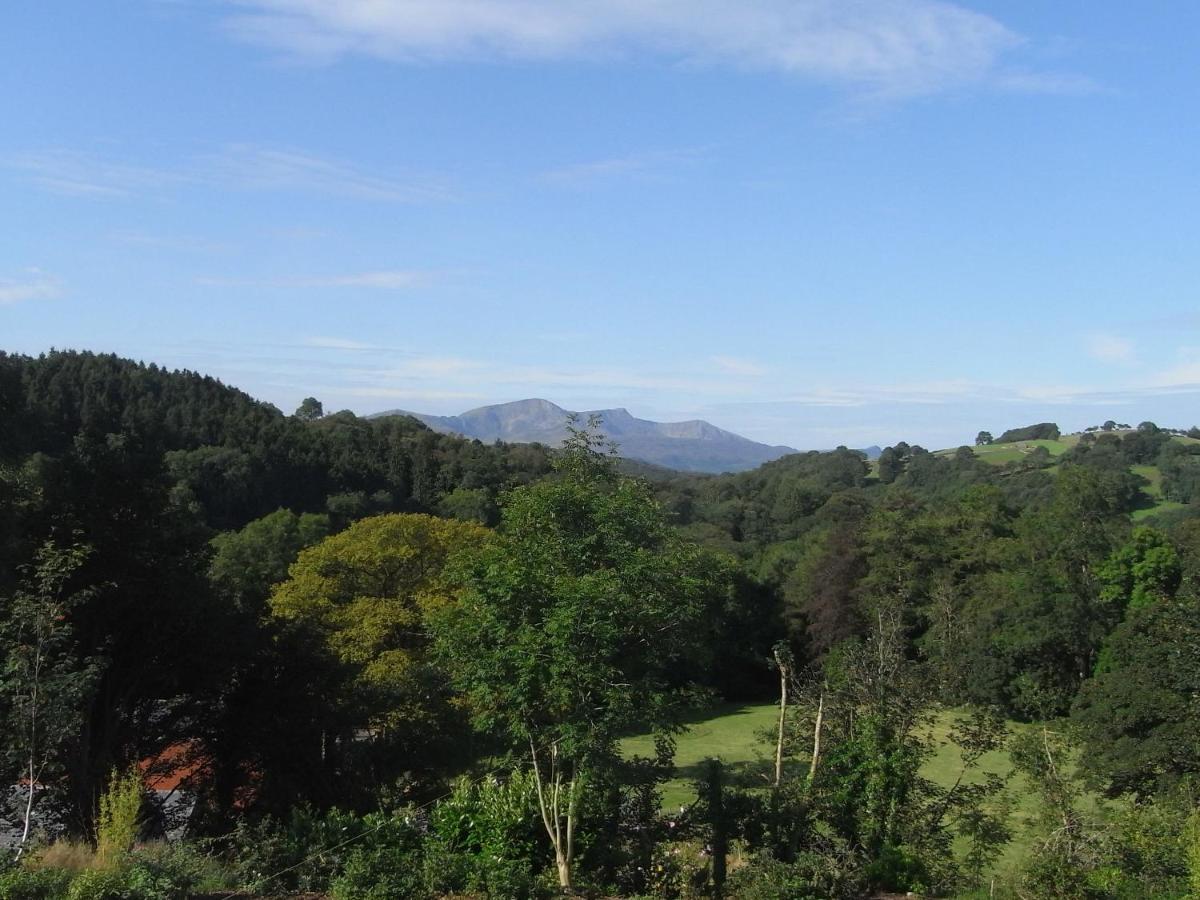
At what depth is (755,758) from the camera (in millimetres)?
22484

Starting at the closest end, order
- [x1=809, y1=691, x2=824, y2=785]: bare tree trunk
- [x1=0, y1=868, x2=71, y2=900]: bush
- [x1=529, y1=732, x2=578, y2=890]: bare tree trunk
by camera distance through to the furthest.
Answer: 1. [x1=0, y1=868, x2=71, y2=900]: bush
2. [x1=529, y1=732, x2=578, y2=890]: bare tree trunk
3. [x1=809, y1=691, x2=824, y2=785]: bare tree trunk

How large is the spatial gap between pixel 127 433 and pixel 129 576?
2049 mm

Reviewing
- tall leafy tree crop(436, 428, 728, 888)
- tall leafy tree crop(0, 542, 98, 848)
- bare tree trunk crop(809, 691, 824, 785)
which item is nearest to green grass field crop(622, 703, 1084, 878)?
bare tree trunk crop(809, 691, 824, 785)

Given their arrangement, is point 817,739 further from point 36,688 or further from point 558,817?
point 36,688

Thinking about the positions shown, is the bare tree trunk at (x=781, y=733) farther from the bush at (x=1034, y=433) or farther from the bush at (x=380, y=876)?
the bush at (x=1034, y=433)

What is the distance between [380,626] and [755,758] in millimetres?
9978

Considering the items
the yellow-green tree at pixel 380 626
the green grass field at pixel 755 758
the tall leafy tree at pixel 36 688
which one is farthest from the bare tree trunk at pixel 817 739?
the tall leafy tree at pixel 36 688

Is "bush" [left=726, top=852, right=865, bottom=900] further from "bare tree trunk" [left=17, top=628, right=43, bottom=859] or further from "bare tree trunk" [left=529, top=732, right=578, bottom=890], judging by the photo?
"bare tree trunk" [left=17, top=628, right=43, bottom=859]

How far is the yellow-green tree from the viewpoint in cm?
1381

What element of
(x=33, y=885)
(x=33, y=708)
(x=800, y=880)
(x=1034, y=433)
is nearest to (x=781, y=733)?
(x=800, y=880)

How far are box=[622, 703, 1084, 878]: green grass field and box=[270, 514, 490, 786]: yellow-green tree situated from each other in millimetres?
4188

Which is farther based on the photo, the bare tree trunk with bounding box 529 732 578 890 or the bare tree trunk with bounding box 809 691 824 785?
the bare tree trunk with bounding box 809 691 824 785

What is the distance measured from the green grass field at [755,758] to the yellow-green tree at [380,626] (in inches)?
165

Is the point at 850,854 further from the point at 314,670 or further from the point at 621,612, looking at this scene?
the point at 314,670
